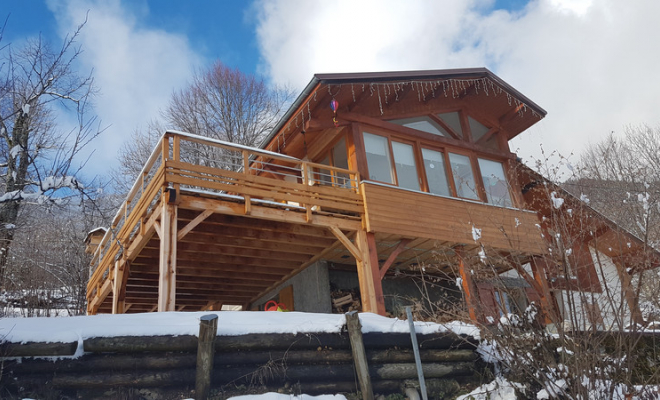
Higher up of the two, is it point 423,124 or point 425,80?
point 425,80

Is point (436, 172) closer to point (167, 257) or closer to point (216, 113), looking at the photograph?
point (167, 257)

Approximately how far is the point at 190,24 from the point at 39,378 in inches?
358

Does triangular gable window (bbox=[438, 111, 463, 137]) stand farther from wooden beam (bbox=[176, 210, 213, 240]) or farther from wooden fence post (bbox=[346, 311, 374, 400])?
wooden fence post (bbox=[346, 311, 374, 400])

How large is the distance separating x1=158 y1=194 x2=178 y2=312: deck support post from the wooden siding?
12.8ft

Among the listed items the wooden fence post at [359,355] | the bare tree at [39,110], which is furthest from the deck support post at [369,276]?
the bare tree at [39,110]

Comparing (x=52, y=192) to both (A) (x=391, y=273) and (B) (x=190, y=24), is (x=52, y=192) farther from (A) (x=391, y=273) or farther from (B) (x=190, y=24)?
(A) (x=391, y=273)

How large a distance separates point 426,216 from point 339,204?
210 cm

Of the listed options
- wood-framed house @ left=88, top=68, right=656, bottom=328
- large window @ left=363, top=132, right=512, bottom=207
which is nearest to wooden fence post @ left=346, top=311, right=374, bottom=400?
wood-framed house @ left=88, top=68, right=656, bottom=328

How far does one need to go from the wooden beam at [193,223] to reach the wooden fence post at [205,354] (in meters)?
3.75

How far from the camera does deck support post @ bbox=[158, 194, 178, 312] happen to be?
26.9 ft

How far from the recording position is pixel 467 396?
232 inches

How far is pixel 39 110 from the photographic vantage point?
911cm

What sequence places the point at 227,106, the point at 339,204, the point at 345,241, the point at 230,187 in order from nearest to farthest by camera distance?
the point at 230,187 → the point at 345,241 → the point at 339,204 → the point at 227,106

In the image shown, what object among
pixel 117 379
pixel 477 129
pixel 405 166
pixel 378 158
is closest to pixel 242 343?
pixel 117 379
